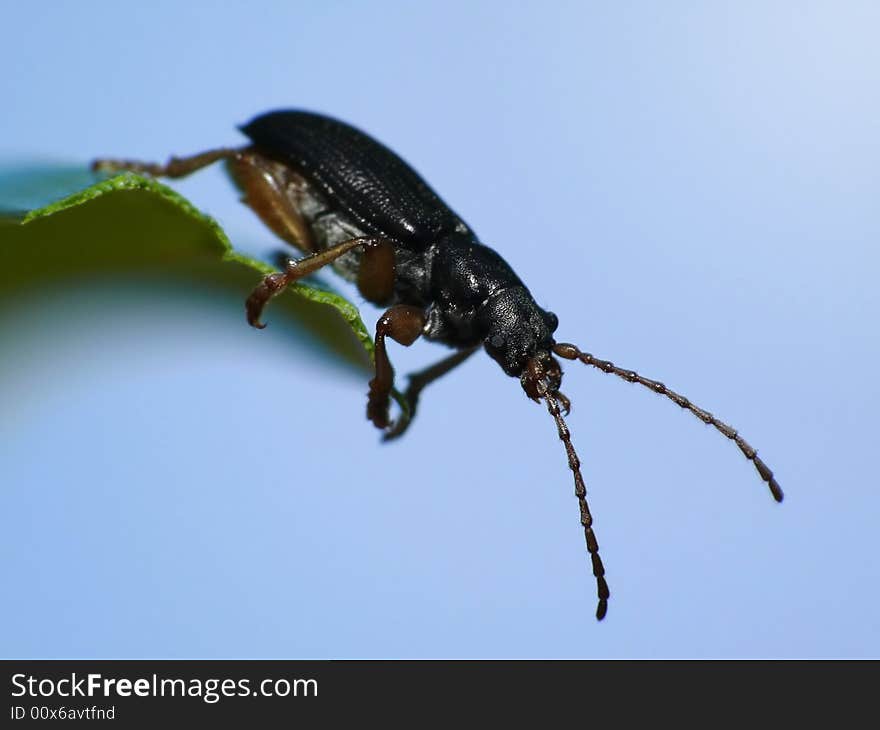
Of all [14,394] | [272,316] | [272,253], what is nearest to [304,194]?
[272,253]

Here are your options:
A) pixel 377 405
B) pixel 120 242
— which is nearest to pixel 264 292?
pixel 120 242

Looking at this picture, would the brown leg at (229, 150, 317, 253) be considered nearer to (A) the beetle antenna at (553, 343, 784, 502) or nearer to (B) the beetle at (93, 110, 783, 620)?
(B) the beetle at (93, 110, 783, 620)

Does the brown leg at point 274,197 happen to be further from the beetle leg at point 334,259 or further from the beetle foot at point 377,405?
the beetle foot at point 377,405

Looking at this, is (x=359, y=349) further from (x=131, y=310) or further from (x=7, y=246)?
(x=7, y=246)

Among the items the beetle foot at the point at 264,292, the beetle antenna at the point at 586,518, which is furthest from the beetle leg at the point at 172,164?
the beetle antenna at the point at 586,518

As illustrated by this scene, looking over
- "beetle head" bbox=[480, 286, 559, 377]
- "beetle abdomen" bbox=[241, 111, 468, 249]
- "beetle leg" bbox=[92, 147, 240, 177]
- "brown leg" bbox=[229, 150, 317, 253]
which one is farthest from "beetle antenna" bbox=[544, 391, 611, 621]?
"beetle leg" bbox=[92, 147, 240, 177]

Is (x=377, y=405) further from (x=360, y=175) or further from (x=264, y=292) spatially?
(x=360, y=175)
